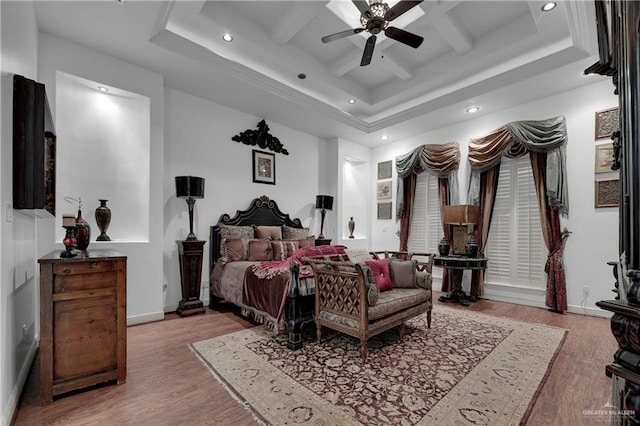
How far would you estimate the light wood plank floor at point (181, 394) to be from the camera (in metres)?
1.75

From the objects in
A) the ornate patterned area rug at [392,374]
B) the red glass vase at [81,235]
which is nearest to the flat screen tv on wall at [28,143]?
the red glass vase at [81,235]

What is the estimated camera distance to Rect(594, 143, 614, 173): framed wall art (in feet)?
12.2

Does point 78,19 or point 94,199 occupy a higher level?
point 78,19

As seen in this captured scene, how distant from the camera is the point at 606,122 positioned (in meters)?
3.75

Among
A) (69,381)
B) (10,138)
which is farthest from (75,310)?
(10,138)

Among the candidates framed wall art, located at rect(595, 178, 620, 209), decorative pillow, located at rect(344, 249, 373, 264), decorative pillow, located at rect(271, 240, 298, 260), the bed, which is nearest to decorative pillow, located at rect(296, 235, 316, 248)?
the bed

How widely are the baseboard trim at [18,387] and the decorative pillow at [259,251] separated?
7.40 ft

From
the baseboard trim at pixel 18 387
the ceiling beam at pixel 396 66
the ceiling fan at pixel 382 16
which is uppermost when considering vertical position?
the ceiling beam at pixel 396 66

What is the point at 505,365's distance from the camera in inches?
95.3

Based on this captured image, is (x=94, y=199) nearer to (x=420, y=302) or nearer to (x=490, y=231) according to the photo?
(x=420, y=302)

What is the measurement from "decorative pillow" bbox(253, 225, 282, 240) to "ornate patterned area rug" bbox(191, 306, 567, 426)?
5.33 ft

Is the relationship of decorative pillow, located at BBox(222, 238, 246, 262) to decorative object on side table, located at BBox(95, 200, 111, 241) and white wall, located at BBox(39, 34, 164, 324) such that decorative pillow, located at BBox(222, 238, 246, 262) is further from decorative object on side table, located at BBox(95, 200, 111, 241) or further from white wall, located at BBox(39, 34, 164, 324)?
decorative object on side table, located at BBox(95, 200, 111, 241)

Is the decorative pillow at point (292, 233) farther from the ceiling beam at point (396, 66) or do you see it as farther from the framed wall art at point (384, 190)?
the ceiling beam at point (396, 66)

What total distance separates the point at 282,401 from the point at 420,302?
1.79 meters
